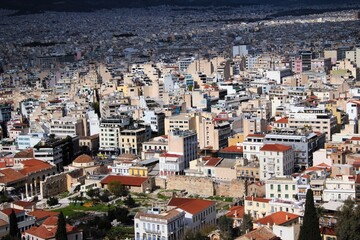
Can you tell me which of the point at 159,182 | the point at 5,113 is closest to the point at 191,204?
the point at 159,182

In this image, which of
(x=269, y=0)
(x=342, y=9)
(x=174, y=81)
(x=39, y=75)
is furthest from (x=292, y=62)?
(x=269, y=0)

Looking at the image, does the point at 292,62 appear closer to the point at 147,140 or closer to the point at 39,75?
the point at 39,75

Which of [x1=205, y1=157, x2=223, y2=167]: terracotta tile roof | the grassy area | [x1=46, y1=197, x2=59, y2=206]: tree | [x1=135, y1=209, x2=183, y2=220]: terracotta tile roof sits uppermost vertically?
[x1=135, y1=209, x2=183, y2=220]: terracotta tile roof

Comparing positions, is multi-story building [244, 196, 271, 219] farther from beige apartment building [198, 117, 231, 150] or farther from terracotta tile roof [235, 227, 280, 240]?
beige apartment building [198, 117, 231, 150]

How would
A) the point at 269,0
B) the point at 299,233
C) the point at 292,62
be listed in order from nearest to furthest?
the point at 299,233
the point at 292,62
the point at 269,0

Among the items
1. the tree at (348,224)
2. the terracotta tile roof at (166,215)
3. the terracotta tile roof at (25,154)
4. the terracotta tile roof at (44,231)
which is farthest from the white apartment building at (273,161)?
the terracotta tile roof at (25,154)

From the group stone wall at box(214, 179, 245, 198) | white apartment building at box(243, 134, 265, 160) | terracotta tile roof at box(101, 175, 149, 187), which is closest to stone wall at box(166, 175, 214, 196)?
stone wall at box(214, 179, 245, 198)
